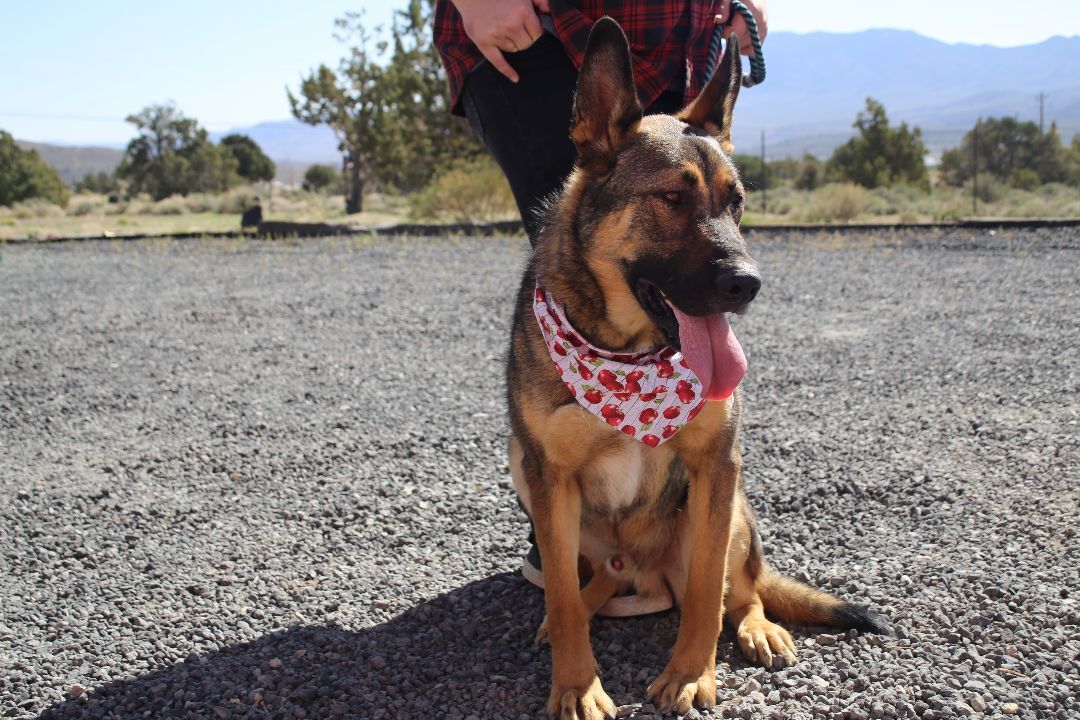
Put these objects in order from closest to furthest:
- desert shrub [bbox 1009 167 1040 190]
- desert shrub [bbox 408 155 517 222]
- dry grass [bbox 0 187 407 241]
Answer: desert shrub [bbox 408 155 517 222]
desert shrub [bbox 1009 167 1040 190]
dry grass [bbox 0 187 407 241]

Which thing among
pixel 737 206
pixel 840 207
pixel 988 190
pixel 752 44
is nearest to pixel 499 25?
pixel 737 206

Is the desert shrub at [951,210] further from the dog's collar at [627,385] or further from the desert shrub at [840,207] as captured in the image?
the dog's collar at [627,385]

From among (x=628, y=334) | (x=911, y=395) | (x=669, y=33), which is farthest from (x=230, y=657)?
(x=911, y=395)

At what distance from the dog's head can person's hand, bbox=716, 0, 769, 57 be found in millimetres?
465

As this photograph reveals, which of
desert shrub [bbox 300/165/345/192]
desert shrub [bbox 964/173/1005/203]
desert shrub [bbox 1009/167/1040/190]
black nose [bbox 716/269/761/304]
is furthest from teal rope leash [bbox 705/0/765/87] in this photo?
desert shrub [bbox 300/165/345/192]

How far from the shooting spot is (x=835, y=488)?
14.3 ft

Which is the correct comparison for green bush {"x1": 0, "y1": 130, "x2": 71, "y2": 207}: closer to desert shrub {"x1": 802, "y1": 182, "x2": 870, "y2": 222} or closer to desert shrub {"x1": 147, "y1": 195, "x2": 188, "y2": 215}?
desert shrub {"x1": 147, "y1": 195, "x2": 188, "y2": 215}

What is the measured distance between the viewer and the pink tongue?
8.63 feet

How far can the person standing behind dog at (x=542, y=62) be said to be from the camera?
2.99 metres

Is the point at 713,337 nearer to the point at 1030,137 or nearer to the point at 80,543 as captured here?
the point at 80,543

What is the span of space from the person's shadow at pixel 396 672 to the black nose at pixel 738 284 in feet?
4.24

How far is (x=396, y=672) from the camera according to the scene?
2.99 metres

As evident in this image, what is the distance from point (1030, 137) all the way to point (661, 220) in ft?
118

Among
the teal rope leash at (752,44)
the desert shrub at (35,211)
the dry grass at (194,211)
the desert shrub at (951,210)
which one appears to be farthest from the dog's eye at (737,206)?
the desert shrub at (35,211)
